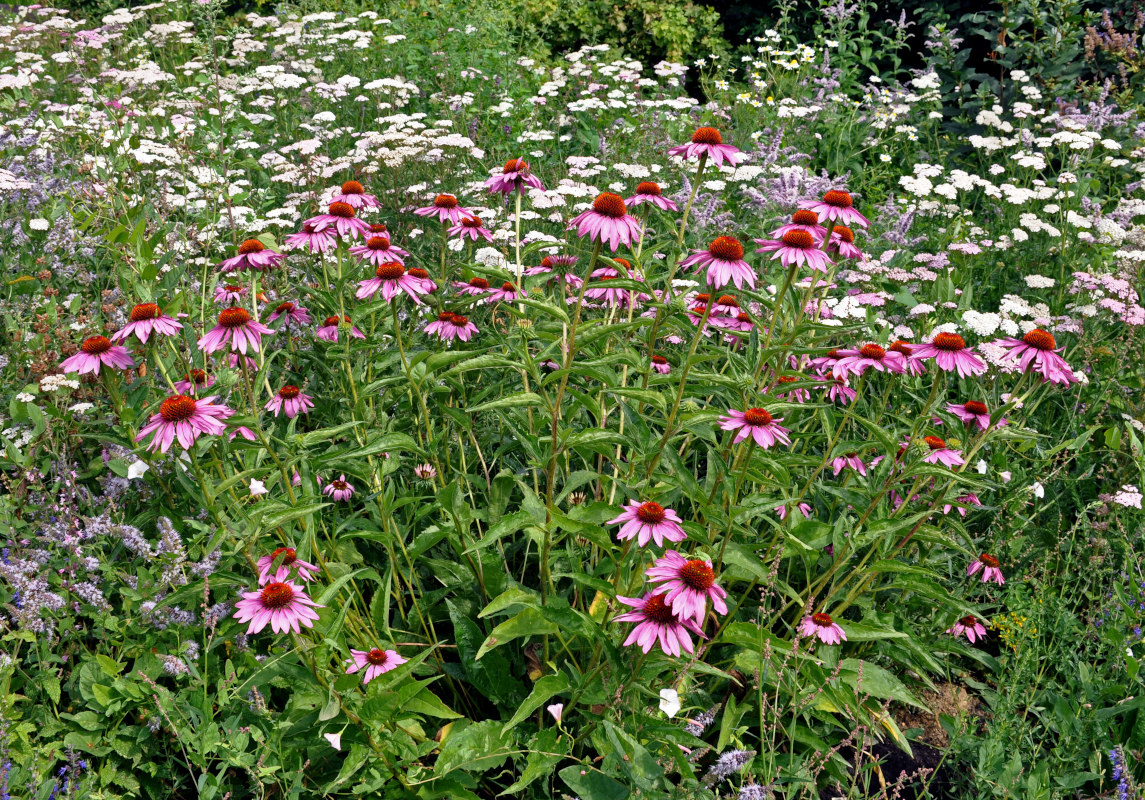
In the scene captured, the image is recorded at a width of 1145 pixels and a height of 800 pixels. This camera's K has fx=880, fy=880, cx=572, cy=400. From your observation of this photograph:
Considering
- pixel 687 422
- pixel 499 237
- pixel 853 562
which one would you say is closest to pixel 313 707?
pixel 687 422

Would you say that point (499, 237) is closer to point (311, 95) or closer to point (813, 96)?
point (311, 95)

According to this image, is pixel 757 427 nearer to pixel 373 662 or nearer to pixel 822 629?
pixel 822 629

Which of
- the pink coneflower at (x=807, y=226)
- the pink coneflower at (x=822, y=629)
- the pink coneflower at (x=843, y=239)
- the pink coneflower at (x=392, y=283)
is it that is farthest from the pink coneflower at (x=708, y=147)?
the pink coneflower at (x=822, y=629)

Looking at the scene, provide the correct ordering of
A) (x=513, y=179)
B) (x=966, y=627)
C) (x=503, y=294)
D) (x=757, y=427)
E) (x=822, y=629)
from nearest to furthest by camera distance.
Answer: (x=757, y=427)
(x=822, y=629)
(x=513, y=179)
(x=966, y=627)
(x=503, y=294)

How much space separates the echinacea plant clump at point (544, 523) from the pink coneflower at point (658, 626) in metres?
0.01

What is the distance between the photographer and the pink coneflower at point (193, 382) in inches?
87.9

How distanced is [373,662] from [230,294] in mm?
1372

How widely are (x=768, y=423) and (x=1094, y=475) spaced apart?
89.9 inches

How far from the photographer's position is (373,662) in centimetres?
217

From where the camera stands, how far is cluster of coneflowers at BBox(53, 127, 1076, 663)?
1.85 metres

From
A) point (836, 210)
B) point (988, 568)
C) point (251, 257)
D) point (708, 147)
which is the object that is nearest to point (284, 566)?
point (251, 257)

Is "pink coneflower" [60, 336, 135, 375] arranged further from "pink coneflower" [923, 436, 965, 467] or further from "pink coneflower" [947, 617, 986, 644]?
"pink coneflower" [947, 617, 986, 644]

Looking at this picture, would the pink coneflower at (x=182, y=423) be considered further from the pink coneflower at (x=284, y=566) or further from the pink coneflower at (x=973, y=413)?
the pink coneflower at (x=973, y=413)

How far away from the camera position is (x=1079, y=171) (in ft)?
20.1
